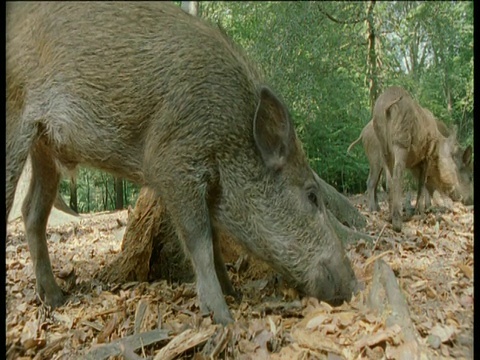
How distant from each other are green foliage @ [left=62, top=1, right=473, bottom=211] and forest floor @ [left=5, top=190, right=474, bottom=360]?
0.38 meters

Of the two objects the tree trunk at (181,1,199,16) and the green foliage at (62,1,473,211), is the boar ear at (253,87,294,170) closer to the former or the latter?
the green foliage at (62,1,473,211)

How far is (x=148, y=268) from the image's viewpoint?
3.02 m

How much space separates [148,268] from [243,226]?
682mm

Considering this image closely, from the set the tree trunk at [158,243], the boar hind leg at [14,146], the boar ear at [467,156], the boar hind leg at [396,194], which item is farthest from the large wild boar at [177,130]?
the boar ear at [467,156]

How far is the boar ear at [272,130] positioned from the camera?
2439mm

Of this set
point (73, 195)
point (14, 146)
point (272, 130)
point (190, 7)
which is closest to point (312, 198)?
point (272, 130)

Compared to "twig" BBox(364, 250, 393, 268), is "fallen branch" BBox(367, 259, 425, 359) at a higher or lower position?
lower

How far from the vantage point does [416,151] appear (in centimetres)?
256

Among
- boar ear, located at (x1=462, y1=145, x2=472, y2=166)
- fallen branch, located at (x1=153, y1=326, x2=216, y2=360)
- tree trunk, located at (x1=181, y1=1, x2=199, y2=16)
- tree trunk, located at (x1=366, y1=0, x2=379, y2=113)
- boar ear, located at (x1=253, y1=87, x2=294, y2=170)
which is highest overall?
tree trunk, located at (x1=181, y1=1, x2=199, y2=16)

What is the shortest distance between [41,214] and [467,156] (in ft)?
7.64

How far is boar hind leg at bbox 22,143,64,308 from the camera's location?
272cm

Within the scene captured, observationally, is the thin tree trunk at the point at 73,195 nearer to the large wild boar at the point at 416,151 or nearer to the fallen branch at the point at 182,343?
the fallen branch at the point at 182,343

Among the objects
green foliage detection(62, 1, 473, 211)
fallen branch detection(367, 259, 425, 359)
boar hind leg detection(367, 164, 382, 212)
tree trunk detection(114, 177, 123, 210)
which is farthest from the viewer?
tree trunk detection(114, 177, 123, 210)

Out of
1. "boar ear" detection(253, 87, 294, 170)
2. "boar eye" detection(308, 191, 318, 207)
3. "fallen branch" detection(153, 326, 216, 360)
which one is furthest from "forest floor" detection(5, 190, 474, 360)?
"boar ear" detection(253, 87, 294, 170)
